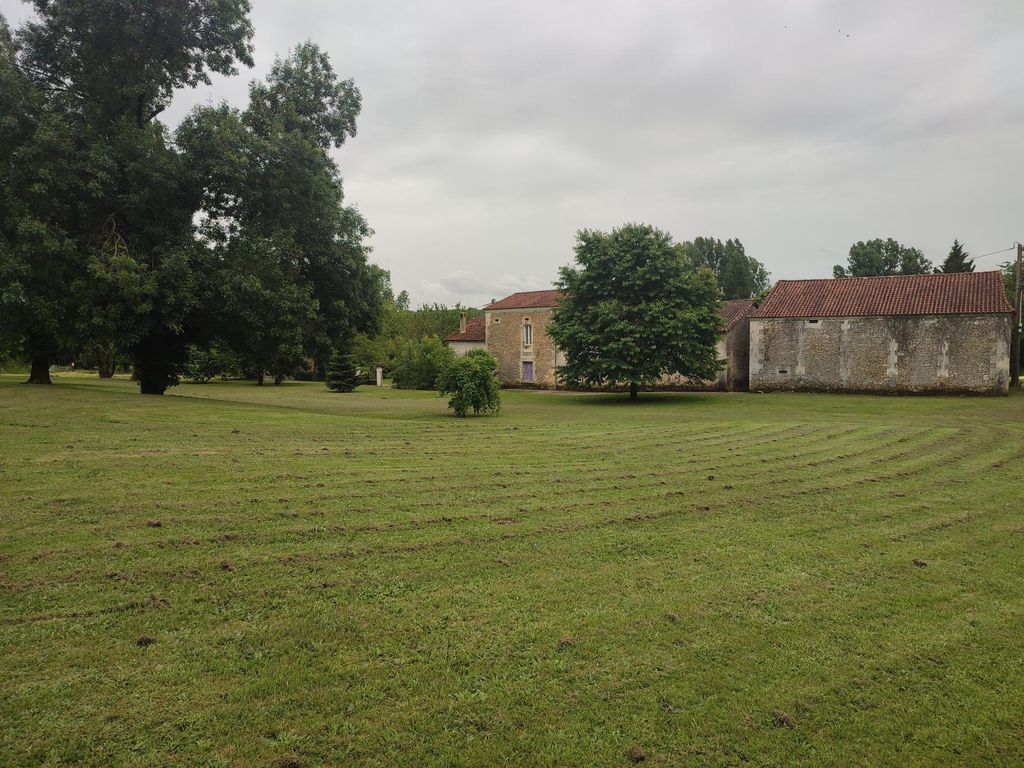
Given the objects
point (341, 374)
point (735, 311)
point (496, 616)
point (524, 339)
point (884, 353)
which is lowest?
point (496, 616)

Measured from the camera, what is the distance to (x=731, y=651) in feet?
13.1

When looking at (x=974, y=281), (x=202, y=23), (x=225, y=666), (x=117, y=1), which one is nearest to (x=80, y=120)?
(x=117, y=1)

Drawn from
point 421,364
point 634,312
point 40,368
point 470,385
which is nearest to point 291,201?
point 470,385

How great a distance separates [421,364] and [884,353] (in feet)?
102

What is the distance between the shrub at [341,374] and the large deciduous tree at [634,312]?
18077 mm

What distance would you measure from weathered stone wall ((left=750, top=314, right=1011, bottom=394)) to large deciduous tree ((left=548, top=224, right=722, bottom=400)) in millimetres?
7738

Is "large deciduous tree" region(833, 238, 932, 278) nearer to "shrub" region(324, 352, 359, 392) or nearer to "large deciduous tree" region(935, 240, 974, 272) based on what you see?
"large deciduous tree" region(935, 240, 974, 272)

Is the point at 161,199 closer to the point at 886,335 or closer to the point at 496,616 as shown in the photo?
the point at 496,616

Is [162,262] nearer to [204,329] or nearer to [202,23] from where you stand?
[204,329]

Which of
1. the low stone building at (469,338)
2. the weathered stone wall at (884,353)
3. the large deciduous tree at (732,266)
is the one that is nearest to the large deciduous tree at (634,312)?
the weathered stone wall at (884,353)

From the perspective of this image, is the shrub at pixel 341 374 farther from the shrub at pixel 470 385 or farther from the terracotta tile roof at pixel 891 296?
the terracotta tile roof at pixel 891 296

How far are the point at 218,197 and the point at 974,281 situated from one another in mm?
39875

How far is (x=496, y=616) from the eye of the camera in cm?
439

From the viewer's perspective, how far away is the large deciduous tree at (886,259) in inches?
2864
